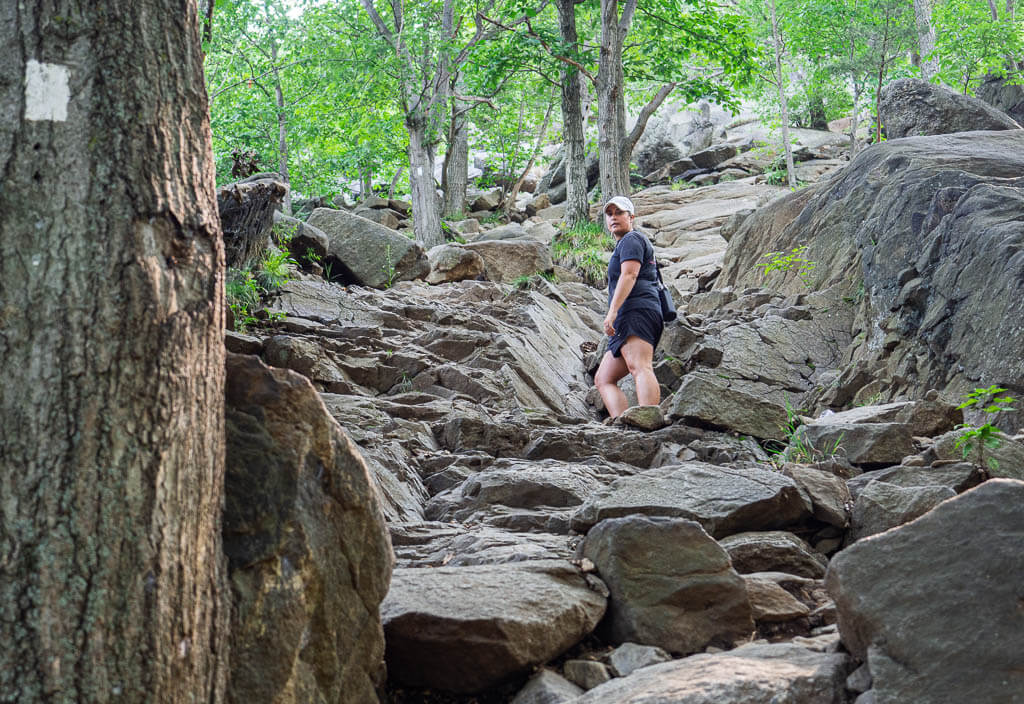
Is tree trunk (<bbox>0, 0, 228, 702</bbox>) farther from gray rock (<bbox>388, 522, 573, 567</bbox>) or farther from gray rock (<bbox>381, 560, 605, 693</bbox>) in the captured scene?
gray rock (<bbox>388, 522, 573, 567</bbox>)

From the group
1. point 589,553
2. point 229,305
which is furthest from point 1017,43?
point 589,553

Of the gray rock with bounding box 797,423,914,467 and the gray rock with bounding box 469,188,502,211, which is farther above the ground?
the gray rock with bounding box 469,188,502,211

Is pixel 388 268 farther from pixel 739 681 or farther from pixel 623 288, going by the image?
pixel 739 681

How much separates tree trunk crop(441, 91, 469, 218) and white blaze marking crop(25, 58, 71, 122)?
20.9 m

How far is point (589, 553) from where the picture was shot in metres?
3.50

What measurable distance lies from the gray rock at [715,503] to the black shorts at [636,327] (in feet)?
11.5

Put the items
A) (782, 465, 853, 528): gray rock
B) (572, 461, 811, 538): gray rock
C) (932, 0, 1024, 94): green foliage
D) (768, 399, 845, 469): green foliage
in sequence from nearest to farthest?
(572, 461, 811, 538): gray rock < (782, 465, 853, 528): gray rock < (768, 399, 845, 469): green foliage < (932, 0, 1024, 94): green foliage

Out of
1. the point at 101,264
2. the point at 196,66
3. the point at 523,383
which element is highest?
the point at 196,66

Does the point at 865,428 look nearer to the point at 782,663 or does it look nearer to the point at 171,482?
the point at 782,663

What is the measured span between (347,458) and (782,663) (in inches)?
58.5

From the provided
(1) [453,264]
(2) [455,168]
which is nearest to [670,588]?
(1) [453,264]

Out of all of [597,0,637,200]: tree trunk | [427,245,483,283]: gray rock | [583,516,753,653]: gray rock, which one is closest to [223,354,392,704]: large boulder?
[583,516,753,653]: gray rock

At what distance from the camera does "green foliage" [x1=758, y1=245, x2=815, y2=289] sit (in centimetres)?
1001

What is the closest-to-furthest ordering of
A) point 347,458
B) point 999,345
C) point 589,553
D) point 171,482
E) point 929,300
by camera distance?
point 171,482, point 347,458, point 589,553, point 999,345, point 929,300
